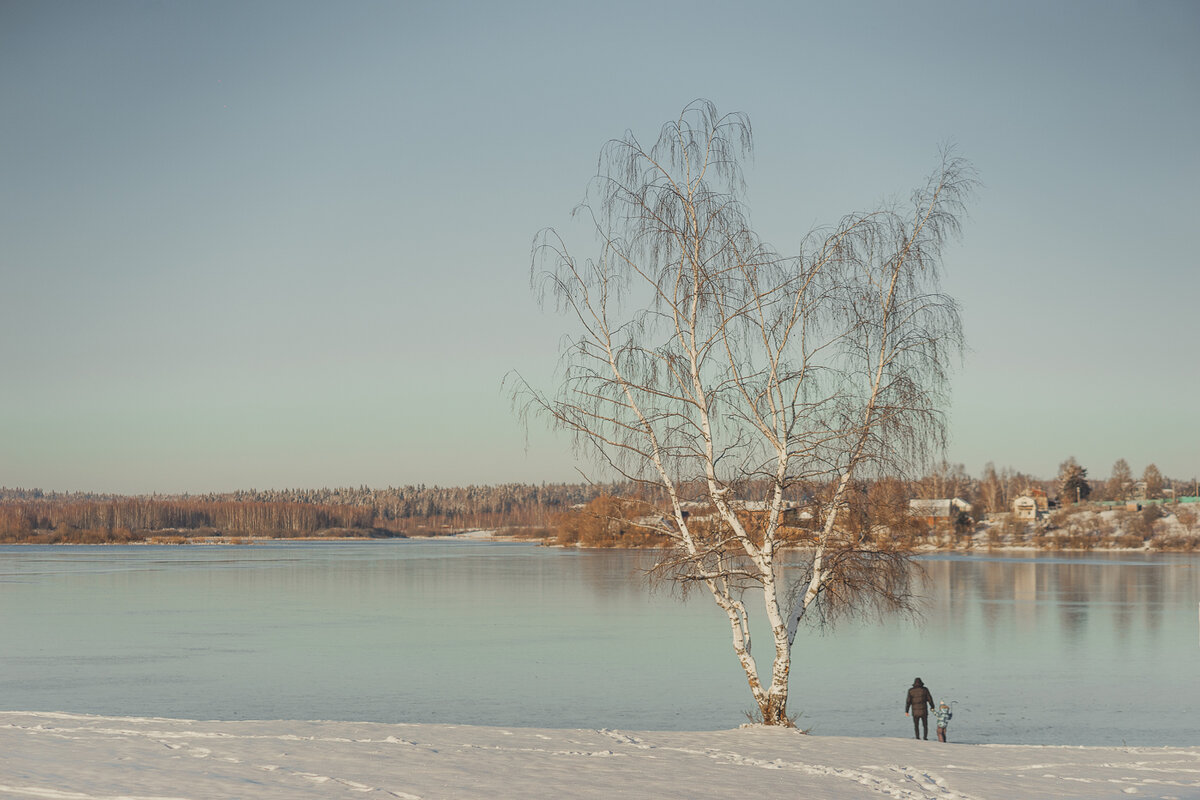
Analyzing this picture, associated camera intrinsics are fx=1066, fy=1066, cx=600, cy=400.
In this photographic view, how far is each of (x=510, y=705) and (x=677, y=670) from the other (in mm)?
6030

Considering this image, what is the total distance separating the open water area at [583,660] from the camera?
20406mm

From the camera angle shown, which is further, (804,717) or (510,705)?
(510,705)

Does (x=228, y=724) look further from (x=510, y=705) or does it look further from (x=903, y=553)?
(x=903, y=553)

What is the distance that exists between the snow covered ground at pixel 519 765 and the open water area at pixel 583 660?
4.00 m

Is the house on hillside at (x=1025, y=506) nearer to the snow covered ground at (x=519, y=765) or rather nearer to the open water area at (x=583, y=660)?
the open water area at (x=583, y=660)

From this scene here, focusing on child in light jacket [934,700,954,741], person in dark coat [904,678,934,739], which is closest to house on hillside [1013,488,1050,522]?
person in dark coat [904,678,934,739]

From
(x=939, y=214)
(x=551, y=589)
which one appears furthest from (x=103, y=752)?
(x=551, y=589)

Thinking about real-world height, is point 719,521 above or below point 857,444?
below

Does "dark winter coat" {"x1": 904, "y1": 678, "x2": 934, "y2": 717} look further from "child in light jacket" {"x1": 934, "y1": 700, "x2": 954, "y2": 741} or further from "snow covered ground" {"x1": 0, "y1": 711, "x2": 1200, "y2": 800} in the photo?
"snow covered ground" {"x1": 0, "y1": 711, "x2": 1200, "y2": 800}

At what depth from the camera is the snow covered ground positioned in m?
10.7

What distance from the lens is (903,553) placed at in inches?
701

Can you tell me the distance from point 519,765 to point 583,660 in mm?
15587

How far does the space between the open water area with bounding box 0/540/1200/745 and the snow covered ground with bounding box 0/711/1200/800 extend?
4.00 m

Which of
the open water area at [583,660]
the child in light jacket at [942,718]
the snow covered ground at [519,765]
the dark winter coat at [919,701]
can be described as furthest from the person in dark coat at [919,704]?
the snow covered ground at [519,765]
